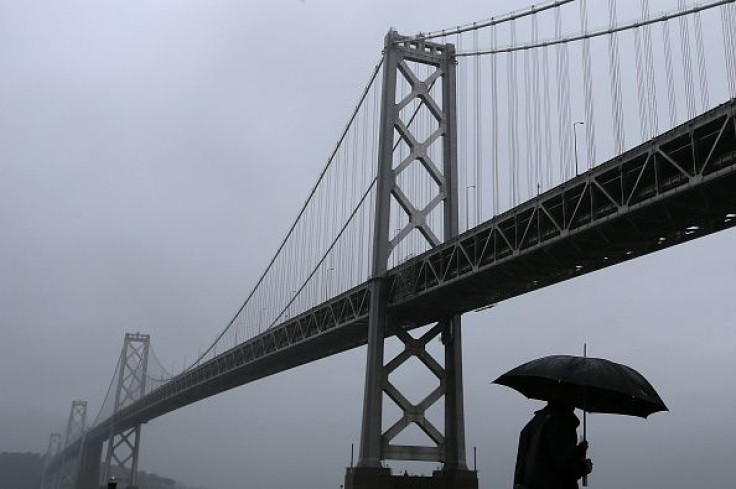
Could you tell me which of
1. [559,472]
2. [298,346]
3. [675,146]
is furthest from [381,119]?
[559,472]

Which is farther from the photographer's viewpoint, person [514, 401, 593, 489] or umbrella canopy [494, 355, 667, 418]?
umbrella canopy [494, 355, 667, 418]

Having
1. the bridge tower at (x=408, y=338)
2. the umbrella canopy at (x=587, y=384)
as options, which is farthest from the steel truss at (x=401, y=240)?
the umbrella canopy at (x=587, y=384)

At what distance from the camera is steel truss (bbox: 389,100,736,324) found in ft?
58.4

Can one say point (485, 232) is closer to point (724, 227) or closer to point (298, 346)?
point (724, 227)

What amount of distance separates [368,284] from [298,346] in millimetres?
6658

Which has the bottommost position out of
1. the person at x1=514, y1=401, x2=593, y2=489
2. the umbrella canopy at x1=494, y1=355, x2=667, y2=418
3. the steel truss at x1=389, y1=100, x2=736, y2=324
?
the person at x1=514, y1=401, x2=593, y2=489

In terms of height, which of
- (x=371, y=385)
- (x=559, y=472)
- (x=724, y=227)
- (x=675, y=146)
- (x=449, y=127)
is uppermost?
(x=449, y=127)

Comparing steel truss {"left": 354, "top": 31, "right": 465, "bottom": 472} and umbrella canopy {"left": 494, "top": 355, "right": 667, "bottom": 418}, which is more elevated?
A: steel truss {"left": 354, "top": 31, "right": 465, "bottom": 472}

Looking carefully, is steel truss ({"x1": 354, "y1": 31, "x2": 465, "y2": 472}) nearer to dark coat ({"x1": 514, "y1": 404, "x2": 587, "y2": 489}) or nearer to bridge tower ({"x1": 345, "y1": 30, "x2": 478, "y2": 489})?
bridge tower ({"x1": 345, "y1": 30, "x2": 478, "y2": 489})

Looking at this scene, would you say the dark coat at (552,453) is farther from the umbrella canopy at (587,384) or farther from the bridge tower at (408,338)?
the bridge tower at (408,338)

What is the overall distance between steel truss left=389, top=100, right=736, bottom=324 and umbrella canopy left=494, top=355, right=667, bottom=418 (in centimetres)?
1119

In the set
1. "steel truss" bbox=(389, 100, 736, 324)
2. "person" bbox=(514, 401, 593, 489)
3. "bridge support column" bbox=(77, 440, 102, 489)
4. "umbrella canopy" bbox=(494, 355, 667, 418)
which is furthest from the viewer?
"bridge support column" bbox=(77, 440, 102, 489)

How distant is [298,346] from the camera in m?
35.7

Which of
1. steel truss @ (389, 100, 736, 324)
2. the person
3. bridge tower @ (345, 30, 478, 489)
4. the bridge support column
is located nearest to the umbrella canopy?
the person
